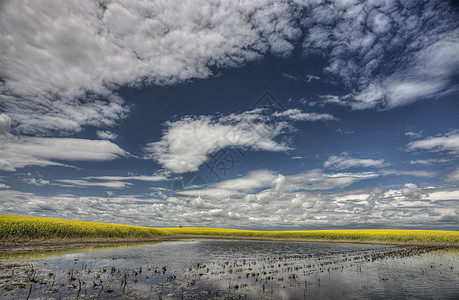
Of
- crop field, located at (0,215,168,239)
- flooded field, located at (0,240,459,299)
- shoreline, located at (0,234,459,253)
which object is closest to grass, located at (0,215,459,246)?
crop field, located at (0,215,168,239)

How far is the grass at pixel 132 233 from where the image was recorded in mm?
37125

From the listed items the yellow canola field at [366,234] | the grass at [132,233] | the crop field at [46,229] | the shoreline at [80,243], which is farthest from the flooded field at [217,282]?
the yellow canola field at [366,234]

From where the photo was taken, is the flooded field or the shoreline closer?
the flooded field

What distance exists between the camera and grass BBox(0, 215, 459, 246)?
3712 cm

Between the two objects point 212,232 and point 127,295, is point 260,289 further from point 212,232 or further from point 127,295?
point 212,232

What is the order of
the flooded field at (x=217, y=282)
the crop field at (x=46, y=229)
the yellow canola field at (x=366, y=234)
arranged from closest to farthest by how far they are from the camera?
the flooded field at (x=217, y=282), the crop field at (x=46, y=229), the yellow canola field at (x=366, y=234)

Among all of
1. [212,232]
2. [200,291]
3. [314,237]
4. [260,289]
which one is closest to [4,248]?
[200,291]

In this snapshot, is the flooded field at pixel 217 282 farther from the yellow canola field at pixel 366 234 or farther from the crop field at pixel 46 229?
the yellow canola field at pixel 366 234

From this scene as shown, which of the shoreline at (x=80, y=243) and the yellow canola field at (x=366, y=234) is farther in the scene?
the yellow canola field at (x=366, y=234)

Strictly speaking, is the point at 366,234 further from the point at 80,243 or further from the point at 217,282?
the point at 80,243

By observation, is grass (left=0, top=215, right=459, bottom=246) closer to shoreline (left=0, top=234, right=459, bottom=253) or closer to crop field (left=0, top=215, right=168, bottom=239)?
crop field (left=0, top=215, right=168, bottom=239)

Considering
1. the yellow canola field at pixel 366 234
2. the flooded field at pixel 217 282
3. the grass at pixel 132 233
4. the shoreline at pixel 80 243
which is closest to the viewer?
the flooded field at pixel 217 282

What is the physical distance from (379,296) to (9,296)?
2268 cm

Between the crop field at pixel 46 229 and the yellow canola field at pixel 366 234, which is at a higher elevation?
the crop field at pixel 46 229
